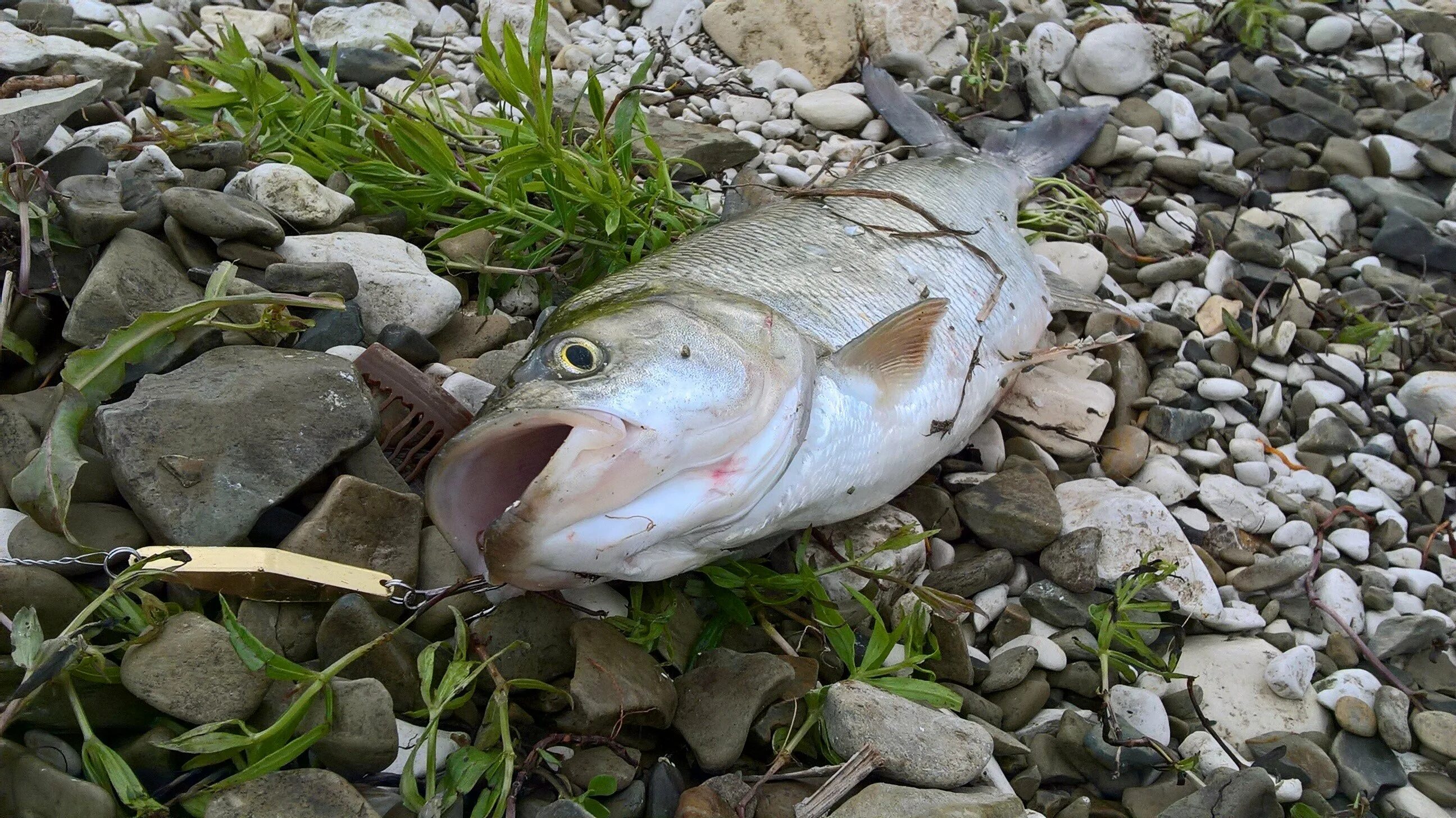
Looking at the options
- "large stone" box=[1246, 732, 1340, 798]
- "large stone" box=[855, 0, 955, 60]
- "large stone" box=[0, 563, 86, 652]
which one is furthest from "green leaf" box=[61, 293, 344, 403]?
"large stone" box=[855, 0, 955, 60]

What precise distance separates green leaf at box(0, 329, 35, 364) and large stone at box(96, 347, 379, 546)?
56cm

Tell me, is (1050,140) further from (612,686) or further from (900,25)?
(612,686)

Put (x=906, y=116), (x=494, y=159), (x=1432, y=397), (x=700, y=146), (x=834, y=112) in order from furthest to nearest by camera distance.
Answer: (x=834, y=112), (x=906, y=116), (x=700, y=146), (x=1432, y=397), (x=494, y=159)

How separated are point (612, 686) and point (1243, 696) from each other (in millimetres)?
2066

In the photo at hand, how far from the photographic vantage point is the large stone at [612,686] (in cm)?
258

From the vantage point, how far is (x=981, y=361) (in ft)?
12.3

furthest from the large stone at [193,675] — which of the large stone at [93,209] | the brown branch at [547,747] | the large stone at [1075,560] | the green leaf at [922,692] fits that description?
the large stone at [1075,560]

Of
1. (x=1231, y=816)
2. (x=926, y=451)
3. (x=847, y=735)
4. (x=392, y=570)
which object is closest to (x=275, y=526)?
(x=392, y=570)

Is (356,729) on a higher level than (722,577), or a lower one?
higher

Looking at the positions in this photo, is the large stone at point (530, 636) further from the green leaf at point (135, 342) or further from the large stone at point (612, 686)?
the green leaf at point (135, 342)

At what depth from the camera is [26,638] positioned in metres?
2.25

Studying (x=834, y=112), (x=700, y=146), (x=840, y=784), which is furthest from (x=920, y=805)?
(x=834, y=112)

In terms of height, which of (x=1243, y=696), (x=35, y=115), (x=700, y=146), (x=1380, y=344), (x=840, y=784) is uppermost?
(x=35, y=115)

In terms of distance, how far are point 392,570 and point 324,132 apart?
228cm
